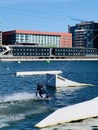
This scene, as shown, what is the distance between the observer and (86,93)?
53188 millimetres

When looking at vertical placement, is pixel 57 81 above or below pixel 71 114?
below

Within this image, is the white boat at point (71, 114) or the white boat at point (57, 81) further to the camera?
the white boat at point (57, 81)

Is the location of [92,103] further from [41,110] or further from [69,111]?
[41,110]

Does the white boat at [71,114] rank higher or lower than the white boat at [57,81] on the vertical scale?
higher

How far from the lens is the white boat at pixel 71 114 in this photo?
28358 millimetres

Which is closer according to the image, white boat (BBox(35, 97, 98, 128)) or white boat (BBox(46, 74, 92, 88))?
white boat (BBox(35, 97, 98, 128))

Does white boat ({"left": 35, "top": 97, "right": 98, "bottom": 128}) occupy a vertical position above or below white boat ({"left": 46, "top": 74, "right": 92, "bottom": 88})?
above

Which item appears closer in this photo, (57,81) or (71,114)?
(71,114)

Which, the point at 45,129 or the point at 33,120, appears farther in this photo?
the point at 33,120

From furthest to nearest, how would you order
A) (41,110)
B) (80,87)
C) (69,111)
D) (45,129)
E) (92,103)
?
1. (80,87)
2. (41,110)
3. (92,103)
4. (69,111)
5. (45,129)

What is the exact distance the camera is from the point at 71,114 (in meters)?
29.9

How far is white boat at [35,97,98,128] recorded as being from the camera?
28.4m

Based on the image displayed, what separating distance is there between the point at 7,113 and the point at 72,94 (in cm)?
2048

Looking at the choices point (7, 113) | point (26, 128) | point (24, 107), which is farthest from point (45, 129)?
point (24, 107)
